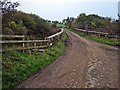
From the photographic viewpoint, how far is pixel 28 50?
1731cm

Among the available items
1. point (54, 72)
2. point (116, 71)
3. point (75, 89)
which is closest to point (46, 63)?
point (54, 72)

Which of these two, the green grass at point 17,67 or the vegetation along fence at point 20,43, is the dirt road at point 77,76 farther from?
the vegetation along fence at point 20,43

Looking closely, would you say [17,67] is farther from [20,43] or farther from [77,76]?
[20,43]

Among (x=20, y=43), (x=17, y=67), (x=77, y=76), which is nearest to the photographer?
(x=77, y=76)

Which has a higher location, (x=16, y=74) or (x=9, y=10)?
(x=9, y=10)

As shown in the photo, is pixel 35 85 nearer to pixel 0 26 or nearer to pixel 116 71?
pixel 116 71

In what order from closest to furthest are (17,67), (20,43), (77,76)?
(77,76), (17,67), (20,43)

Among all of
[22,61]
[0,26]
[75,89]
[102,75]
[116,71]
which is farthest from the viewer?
[0,26]

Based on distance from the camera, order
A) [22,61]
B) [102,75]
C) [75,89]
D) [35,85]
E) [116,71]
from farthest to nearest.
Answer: [22,61], [116,71], [102,75], [35,85], [75,89]

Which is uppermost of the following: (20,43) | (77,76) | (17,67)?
(20,43)

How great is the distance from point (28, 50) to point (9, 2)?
3.53m

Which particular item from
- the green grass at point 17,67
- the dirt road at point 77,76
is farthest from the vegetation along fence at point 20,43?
the dirt road at point 77,76

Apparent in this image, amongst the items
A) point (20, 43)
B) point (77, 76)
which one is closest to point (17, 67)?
point (77, 76)

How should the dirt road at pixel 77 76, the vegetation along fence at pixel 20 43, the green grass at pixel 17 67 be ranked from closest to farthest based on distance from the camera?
the dirt road at pixel 77 76, the green grass at pixel 17 67, the vegetation along fence at pixel 20 43
